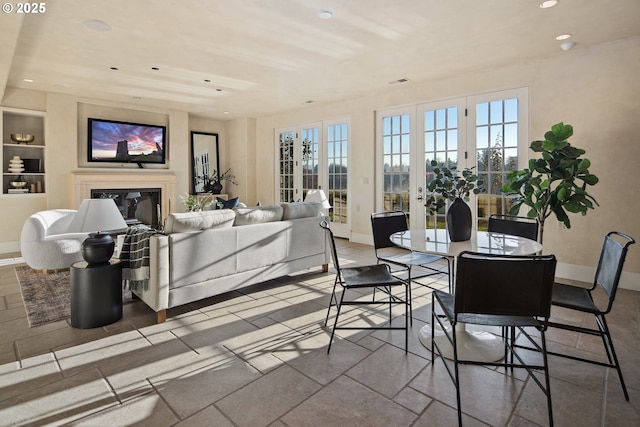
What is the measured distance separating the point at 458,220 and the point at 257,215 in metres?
2.01

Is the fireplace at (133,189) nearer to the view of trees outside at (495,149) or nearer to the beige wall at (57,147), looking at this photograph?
the beige wall at (57,147)

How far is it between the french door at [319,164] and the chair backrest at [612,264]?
15.8 ft

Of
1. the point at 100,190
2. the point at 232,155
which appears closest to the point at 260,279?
the point at 100,190

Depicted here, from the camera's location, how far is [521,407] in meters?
1.94

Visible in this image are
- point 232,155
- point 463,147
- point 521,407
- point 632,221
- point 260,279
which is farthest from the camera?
point 232,155

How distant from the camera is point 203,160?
889 centimetres

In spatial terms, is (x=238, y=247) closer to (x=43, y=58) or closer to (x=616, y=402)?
(x=616, y=402)

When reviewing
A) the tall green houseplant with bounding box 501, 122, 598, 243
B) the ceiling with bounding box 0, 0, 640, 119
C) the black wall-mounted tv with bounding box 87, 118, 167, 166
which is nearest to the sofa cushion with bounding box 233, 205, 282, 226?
the ceiling with bounding box 0, 0, 640, 119

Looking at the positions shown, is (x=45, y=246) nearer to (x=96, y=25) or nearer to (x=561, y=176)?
(x=96, y=25)

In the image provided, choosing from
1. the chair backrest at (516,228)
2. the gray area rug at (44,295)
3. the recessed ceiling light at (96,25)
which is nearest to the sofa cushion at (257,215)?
the gray area rug at (44,295)

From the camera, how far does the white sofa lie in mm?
3082

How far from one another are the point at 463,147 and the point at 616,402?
4.03 m

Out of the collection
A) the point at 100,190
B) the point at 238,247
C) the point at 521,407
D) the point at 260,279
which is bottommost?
the point at 521,407

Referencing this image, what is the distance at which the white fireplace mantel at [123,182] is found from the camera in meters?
6.54
